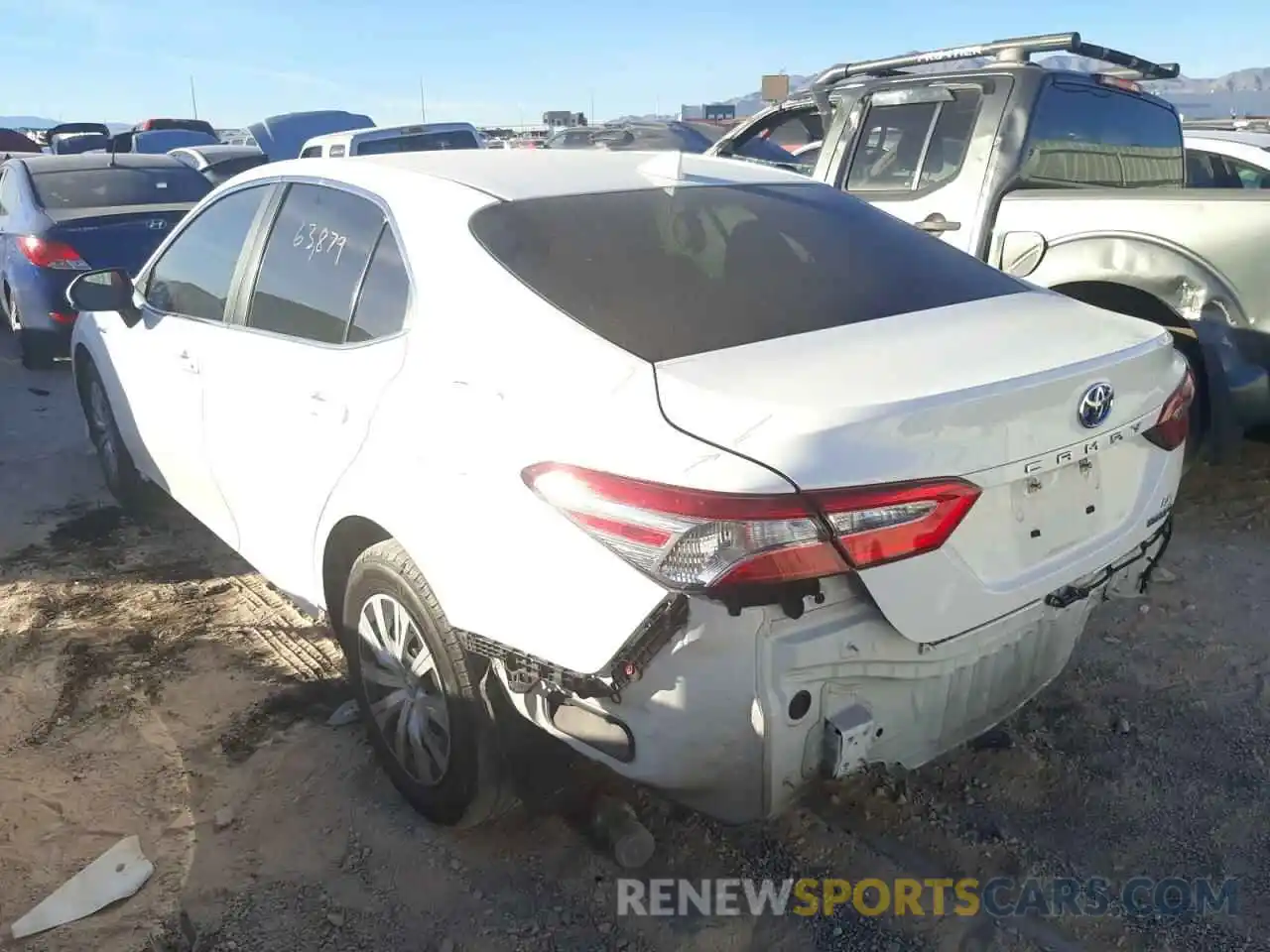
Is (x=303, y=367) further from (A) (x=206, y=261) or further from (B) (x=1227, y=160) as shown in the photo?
(B) (x=1227, y=160)

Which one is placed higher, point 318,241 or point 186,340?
point 318,241

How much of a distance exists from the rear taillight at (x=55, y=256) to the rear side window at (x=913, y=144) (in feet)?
18.0

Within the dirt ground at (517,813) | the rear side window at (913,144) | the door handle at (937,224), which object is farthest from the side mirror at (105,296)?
the rear side window at (913,144)

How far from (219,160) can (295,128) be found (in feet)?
19.4

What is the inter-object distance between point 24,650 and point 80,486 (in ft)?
6.58

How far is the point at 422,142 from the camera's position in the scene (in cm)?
1376

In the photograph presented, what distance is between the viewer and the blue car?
744cm

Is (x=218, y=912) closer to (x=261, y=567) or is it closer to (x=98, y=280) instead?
(x=261, y=567)

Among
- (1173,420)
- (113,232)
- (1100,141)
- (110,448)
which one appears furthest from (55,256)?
(1173,420)

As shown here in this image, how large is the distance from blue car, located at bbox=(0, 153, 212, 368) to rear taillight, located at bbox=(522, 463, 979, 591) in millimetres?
6891

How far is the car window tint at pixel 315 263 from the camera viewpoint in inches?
112

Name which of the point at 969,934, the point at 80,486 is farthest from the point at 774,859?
the point at 80,486

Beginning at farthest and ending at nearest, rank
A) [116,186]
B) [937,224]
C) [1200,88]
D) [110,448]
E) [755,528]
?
[1200,88]
[116,186]
[937,224]
[110,448]
[755,528]

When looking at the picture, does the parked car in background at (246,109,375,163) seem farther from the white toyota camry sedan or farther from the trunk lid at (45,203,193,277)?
the white toyota camry sedan
